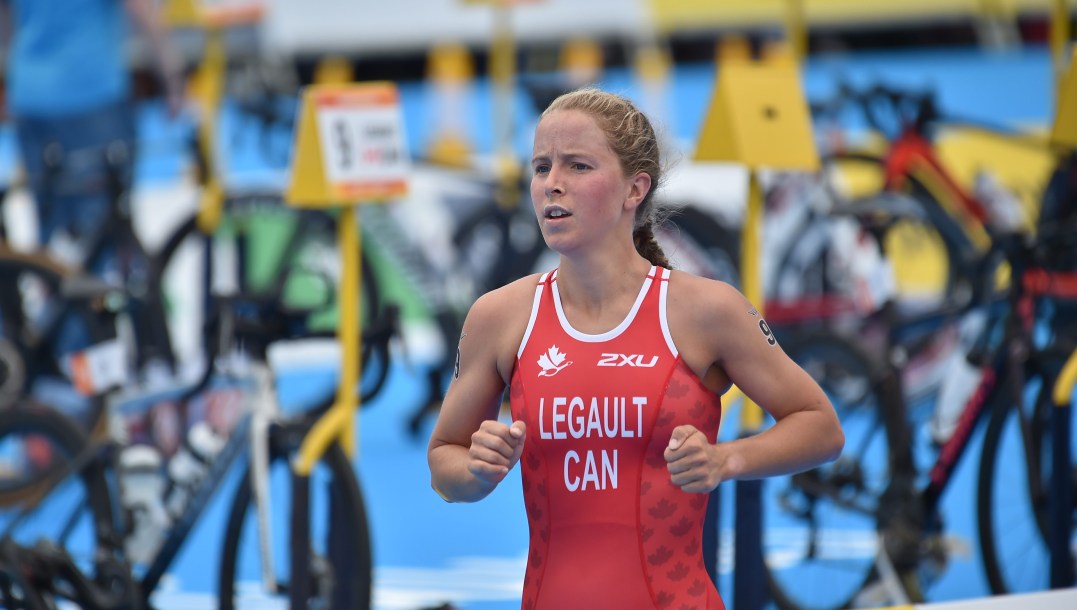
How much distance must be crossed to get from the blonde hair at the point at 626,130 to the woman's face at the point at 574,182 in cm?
2

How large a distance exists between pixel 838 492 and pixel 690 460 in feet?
7.45

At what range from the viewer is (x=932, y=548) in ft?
13.9

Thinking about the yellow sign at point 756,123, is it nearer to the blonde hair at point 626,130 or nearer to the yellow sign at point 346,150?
the yellow sign at point 346,150

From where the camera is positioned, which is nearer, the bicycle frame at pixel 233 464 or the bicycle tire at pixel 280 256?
the bicycle frame at pixel 233 464

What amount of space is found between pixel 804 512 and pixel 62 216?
Result: 151 inches

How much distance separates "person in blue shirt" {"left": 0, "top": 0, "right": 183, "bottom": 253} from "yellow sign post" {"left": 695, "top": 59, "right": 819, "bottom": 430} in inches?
135

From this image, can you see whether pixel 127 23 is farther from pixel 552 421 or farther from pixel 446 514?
pixel 552 421

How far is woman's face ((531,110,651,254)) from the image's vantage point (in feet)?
8.03

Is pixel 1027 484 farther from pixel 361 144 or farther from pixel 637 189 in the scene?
pixel 637 189

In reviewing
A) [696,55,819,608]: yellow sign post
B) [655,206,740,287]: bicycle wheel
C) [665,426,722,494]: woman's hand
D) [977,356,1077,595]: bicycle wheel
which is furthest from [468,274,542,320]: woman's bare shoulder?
[655,206,740,287]: bicycle wheel

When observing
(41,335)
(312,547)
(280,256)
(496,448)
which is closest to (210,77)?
(280,256)

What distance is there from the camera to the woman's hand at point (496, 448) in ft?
7.55

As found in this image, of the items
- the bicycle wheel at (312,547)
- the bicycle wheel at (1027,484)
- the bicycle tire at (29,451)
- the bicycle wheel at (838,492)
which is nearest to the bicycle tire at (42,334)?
the bicycle tire at (29,451)

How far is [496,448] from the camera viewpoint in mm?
2307
